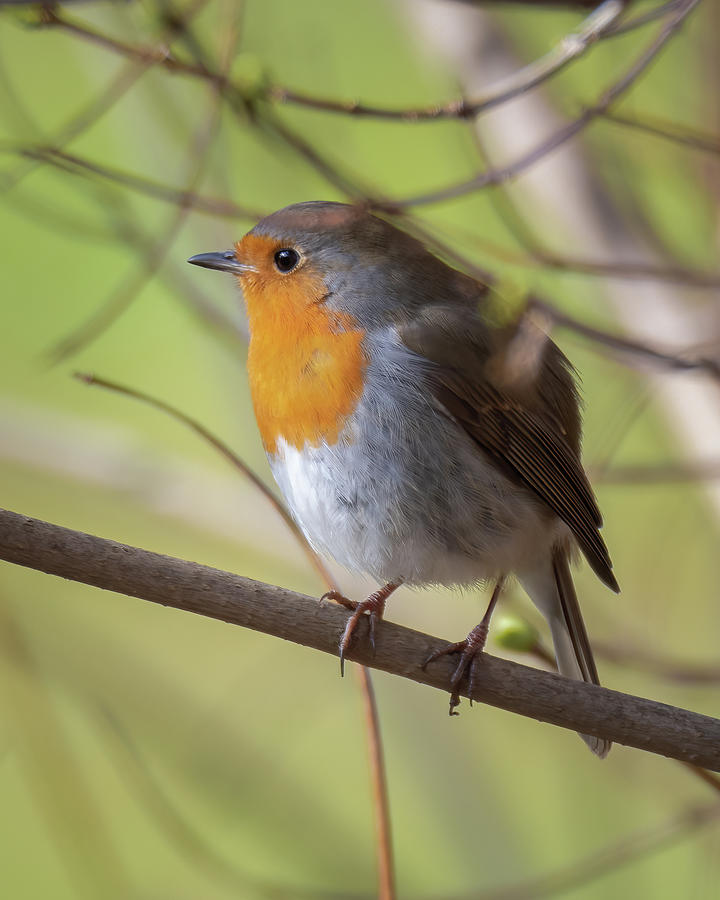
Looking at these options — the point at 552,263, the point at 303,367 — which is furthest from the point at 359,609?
the point at 552,263

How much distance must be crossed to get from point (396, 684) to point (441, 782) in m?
0.36

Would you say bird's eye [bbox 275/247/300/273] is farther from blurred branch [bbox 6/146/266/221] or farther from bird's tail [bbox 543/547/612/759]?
bird's tail [bbox 543/547/612/759]

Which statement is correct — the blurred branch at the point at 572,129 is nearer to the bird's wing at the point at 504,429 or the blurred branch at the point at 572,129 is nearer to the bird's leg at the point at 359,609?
the bird's wing at the point at 504,429

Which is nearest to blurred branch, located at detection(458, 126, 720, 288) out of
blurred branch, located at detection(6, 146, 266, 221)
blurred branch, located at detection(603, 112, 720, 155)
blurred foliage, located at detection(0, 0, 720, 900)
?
blurred foliage, located at detection(0, 0, 720, 900)

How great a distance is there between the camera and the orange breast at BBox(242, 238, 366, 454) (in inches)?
92.3

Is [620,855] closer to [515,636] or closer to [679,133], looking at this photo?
[515,636]

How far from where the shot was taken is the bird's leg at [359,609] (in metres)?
1.86

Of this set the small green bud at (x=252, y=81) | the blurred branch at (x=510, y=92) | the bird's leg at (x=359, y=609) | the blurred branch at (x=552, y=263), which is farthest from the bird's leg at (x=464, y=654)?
the small green bud at (x=252, y=81)

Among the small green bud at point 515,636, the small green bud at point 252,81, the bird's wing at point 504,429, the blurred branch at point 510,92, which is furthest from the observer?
the bird's wing at point 504,429

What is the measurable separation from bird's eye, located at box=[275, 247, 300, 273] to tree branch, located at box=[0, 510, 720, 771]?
3.38ft

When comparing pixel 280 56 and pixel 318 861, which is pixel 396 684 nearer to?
pixel 318 861

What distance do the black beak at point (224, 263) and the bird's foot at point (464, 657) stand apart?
3.46 ft

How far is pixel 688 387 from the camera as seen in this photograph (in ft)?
9.62

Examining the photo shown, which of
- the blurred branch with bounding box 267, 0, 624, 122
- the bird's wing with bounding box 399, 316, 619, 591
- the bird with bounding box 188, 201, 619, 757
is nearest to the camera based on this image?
the blurred branch with bounding box 267, 0, 624, 122
